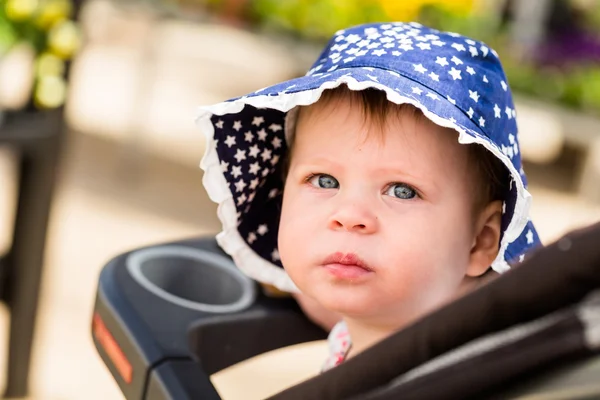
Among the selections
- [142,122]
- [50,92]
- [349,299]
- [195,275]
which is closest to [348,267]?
[349,299]

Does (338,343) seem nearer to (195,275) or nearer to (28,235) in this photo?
(195,275)

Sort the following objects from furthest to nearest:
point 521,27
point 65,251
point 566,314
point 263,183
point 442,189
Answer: point 521,27 → point 65,251 → point 263,183 → point 442,189 → point 566,314

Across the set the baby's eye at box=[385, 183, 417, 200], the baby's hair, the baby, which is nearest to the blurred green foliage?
the baby

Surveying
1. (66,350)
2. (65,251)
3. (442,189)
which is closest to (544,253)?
(442,189)

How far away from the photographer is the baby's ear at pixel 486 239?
1.08 metres

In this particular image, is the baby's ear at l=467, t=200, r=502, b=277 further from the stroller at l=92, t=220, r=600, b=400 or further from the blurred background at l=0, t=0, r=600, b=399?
the blurred background at l=0, t=0, r=600, b=399

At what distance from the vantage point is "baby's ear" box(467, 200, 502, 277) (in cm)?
108

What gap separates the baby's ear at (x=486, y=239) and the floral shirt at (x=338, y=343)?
186 mm

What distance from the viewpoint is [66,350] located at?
100 inches

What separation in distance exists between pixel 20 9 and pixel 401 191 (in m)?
1.36

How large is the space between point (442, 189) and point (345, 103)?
0.48 feet

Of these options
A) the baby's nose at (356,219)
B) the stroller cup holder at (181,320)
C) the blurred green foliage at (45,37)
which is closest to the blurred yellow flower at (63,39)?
the blurred green foliage at (45,37)

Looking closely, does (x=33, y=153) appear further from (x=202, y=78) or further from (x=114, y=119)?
(x=202, y=78)

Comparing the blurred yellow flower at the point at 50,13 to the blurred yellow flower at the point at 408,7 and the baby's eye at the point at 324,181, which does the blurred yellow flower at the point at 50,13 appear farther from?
the blurred yellow flower at the point at 408,7
